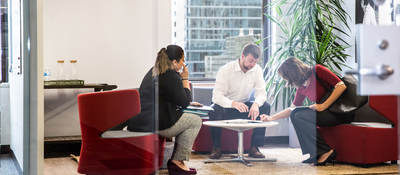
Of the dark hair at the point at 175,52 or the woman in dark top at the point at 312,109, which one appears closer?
the dark hair at the point at 175,52

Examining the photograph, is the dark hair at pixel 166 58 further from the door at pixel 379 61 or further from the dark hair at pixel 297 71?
the door at pixel 379 61

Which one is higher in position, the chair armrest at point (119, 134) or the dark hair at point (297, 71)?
the dark hair at point (297, 71)

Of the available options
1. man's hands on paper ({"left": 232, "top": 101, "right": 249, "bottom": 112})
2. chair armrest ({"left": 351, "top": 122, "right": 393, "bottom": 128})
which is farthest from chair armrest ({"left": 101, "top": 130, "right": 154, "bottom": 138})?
chair armrest ({"left": 351, "top": 122, "right": 393, "bottom": 128})

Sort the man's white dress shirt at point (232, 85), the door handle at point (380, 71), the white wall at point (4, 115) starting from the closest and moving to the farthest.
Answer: the door handle at point (380, 71)
the white wall at point (4, 115)
the man's white dress shirt at point (232, 85)

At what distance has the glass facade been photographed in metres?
3.42

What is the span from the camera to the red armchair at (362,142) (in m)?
3.63

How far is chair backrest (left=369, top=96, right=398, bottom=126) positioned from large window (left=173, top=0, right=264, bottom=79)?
0.88 meters

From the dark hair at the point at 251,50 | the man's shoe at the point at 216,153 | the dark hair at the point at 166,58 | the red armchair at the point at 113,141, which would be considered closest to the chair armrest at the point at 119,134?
the red armchair at the point at 113,141

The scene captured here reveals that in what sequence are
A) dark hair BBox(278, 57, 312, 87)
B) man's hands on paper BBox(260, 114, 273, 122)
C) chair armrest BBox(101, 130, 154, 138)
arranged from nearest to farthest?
chair armrest BBox(101, 130, 154, 138) → man's hands on paper BBox(260, 114, 273, 122) → dark hair BBox(278, 57, 312, 87)

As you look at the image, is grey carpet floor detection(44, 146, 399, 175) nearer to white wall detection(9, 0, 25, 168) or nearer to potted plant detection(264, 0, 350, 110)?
potted plant detection(264, 0, 350, 110)

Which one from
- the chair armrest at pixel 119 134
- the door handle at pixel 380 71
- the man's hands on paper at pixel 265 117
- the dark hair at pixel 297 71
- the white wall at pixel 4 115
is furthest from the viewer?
the dark hair at pixel 297 71

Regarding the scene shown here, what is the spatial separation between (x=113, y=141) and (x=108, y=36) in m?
0.74

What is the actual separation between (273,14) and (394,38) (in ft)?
6.62

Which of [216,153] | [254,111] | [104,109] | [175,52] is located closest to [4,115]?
[104,109]
